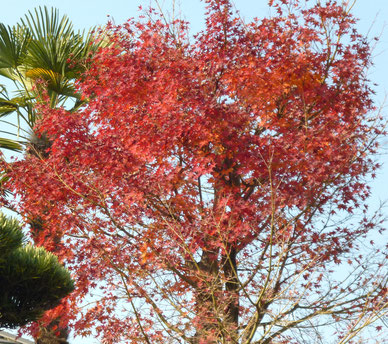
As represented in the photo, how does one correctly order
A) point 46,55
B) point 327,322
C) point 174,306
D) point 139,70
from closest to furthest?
point 174,306, point 327,322, point 139,70, point 46,55

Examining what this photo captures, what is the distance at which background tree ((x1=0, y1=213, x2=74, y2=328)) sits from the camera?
8914 mm

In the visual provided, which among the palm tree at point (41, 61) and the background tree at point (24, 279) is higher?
the palm tree at point (41, 61)

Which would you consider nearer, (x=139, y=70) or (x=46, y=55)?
(x=139, y=70)

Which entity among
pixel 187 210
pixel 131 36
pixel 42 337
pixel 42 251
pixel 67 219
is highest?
pixel 131 36

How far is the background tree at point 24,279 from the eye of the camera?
8.91 m

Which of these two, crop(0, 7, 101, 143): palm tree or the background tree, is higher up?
crop(0, 7, 101, 143): palm tree

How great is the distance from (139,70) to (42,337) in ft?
19.5

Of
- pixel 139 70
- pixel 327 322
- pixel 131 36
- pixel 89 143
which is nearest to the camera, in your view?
pixel 327 322

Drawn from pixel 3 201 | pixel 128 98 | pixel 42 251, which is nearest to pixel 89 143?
pixel 128 98

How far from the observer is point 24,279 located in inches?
353

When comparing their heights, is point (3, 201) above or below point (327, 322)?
above

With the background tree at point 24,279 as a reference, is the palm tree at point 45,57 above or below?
above

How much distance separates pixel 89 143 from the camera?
349 inches

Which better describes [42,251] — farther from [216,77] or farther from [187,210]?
[216,77]
